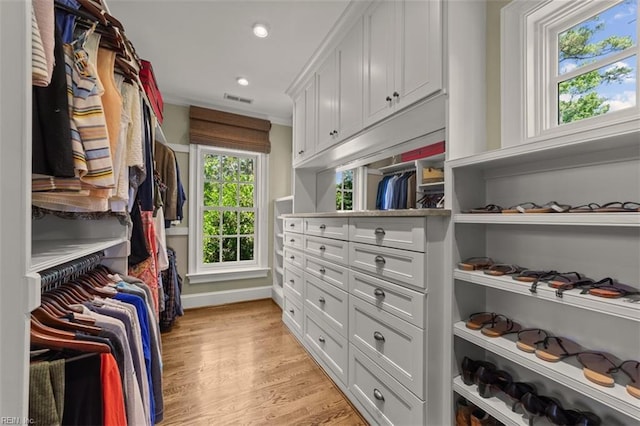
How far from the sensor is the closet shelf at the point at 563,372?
781 mm

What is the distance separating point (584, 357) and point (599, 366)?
0.18 ft

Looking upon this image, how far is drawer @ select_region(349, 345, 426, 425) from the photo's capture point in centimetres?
127

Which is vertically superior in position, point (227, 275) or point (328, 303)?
point (328, 303)

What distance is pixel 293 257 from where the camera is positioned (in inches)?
106

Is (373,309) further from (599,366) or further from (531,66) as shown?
(531,66)

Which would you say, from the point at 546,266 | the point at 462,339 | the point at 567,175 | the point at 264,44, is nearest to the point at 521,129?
the point at 567,175

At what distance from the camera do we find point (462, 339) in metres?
1.29

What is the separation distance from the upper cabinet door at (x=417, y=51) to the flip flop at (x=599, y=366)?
4.08 ft

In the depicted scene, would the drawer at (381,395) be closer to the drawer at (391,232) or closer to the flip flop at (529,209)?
the drawer at (391,232)

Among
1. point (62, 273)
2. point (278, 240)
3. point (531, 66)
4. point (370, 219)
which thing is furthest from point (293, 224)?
point (531, 66)

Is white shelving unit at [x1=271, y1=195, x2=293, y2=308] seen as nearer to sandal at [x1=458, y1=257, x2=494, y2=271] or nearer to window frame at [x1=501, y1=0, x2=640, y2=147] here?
sandal at [x1=458, y1=257, x2=494, y2=271]

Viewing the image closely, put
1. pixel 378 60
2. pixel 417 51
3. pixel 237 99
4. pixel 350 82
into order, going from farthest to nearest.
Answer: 1. pixel 237 99
2. pixel 350 82
3. pixel 378 60
4. pixel 417 51

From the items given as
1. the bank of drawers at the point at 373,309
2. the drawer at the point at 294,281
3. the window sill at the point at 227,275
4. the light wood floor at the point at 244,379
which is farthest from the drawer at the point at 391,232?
the window sill at the point at 227,275

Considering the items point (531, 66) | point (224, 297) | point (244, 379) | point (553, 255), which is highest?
point (531, 66)
